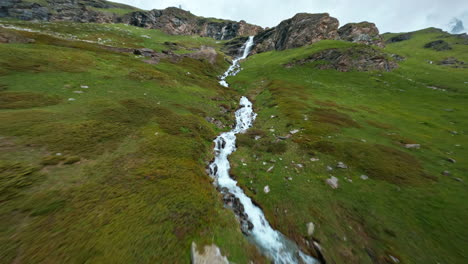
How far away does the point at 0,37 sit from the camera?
3178 centimetres

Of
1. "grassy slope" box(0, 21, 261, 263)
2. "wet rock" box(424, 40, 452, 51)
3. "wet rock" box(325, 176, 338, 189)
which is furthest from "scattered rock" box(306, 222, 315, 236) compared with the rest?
"wet rock" box(424, 40, 452, 51)

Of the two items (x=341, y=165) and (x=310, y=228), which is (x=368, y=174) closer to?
(x=341, y=165)

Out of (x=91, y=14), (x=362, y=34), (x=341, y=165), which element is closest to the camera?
(x=341, y=165)

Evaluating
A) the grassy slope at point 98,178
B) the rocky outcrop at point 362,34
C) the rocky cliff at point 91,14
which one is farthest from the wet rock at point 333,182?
the rocky cliff at point 91,14

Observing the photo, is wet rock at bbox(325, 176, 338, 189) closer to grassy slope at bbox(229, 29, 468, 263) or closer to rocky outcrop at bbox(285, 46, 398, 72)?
grassy slope at bbox(229, 29, 468, 263)

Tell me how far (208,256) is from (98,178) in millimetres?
9375

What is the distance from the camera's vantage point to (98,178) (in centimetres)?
1116

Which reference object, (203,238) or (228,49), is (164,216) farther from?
(228,49)

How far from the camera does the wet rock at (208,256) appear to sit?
8.37 metres

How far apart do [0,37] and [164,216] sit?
54360 millimetres

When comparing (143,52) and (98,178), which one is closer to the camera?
(98,178)

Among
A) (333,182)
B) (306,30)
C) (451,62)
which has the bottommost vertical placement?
(333,182)

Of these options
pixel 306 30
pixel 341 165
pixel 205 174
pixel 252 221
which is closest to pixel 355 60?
pixel 306 30

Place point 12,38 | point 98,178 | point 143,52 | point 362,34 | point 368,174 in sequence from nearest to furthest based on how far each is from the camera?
point 98,178 → point 368,174 → point 12,38 → point 143,52 → point 362,34
